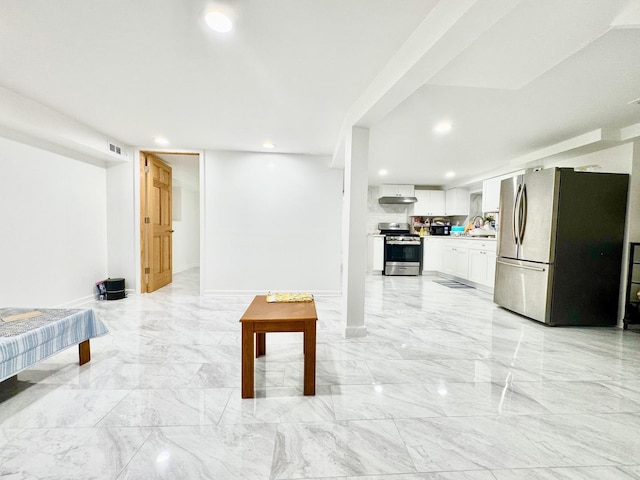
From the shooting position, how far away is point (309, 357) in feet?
5.52

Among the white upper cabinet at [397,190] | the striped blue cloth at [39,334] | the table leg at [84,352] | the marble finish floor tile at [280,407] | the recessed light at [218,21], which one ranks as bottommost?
the marble finish floor tile at [280,407]

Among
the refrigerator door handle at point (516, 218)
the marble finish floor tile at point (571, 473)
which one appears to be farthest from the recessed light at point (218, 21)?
the refrigerator door handle at point (516, 218)

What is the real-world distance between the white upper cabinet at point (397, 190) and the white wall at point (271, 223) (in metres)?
2.65

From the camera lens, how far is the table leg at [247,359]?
1.63 metres

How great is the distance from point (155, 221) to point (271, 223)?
6.51 ft

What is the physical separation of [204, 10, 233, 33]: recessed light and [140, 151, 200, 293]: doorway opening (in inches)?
118

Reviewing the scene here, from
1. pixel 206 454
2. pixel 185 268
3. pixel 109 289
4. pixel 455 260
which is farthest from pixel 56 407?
pixel 455 260

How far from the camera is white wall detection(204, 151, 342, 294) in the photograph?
168 inches

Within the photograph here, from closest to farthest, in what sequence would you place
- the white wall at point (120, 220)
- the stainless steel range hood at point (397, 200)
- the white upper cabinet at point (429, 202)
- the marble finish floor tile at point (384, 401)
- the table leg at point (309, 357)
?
the marble finish floor tile at point (384, 401)
the table leg at point (309, 357)
the white wall at point (120, 220)
the stainless steel range hood at point (397, 200)
the white upper cabinet at point (429, 202)

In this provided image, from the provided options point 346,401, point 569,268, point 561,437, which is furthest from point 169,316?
point 569,268

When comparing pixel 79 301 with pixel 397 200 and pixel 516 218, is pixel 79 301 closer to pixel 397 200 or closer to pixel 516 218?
pixel 516 218

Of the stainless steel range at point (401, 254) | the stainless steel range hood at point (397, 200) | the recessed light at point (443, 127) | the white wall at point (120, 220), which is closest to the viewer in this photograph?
the recessed light at point (443, 127)

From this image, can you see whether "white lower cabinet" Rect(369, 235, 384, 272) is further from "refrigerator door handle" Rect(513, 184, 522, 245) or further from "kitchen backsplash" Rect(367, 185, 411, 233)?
"refrigerator door handle" Rect(513, 184, 522, 245)

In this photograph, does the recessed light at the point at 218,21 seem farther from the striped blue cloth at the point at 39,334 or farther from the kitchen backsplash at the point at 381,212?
the kitchen backsplash at the point at 381,212
